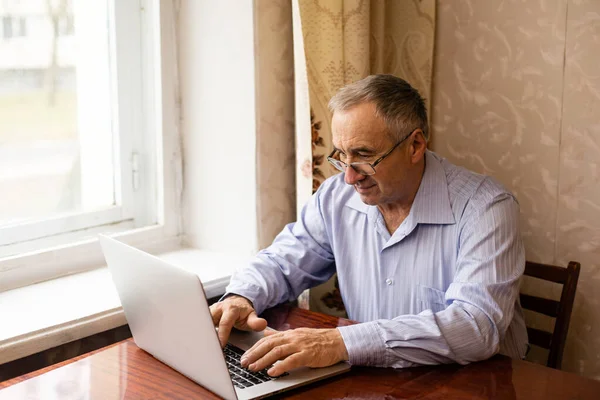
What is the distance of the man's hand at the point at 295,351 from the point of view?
139 cm

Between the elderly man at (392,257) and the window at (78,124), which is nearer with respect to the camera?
the elderly man at (392,257)

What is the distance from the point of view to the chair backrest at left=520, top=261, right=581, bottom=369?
183 centimetres

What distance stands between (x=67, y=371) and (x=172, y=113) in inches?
41.0

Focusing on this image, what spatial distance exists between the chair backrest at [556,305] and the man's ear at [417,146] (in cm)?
45

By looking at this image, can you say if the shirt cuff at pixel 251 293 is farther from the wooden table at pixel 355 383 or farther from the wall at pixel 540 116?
the wall at pixel 540 116

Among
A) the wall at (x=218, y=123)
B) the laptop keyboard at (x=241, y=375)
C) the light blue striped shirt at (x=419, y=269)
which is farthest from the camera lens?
the wall at (x=218, y=123)

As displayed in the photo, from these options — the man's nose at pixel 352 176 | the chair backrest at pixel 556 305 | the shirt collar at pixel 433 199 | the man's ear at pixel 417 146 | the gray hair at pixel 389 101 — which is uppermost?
the gray hair at pixel 389 101

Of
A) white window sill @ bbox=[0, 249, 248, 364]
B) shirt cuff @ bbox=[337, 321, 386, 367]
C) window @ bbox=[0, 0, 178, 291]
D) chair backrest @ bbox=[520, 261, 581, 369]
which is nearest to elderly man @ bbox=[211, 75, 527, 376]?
shirt cuff @ bbox=[337, 321, 386, 367]

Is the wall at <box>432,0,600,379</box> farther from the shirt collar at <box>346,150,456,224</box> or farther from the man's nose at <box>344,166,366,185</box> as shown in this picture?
the man's nose at <box>344,166,366,185</box>

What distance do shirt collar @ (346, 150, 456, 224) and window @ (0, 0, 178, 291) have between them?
0.88 m

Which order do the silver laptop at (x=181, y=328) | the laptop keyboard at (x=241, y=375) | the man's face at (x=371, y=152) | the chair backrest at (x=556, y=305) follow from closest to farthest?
the silver laptop at (x=181, y=328)
the laptop keyboard at (x=241, y=375)
the man's face at (x=371, y=152)
the chair backrest at (x=556, y=305)

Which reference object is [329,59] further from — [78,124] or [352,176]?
[78,124]

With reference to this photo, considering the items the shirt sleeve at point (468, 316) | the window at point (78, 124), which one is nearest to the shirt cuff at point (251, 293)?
the shirt sleeve at point (468, 316)

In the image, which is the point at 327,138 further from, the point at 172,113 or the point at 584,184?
the point at 584,184
